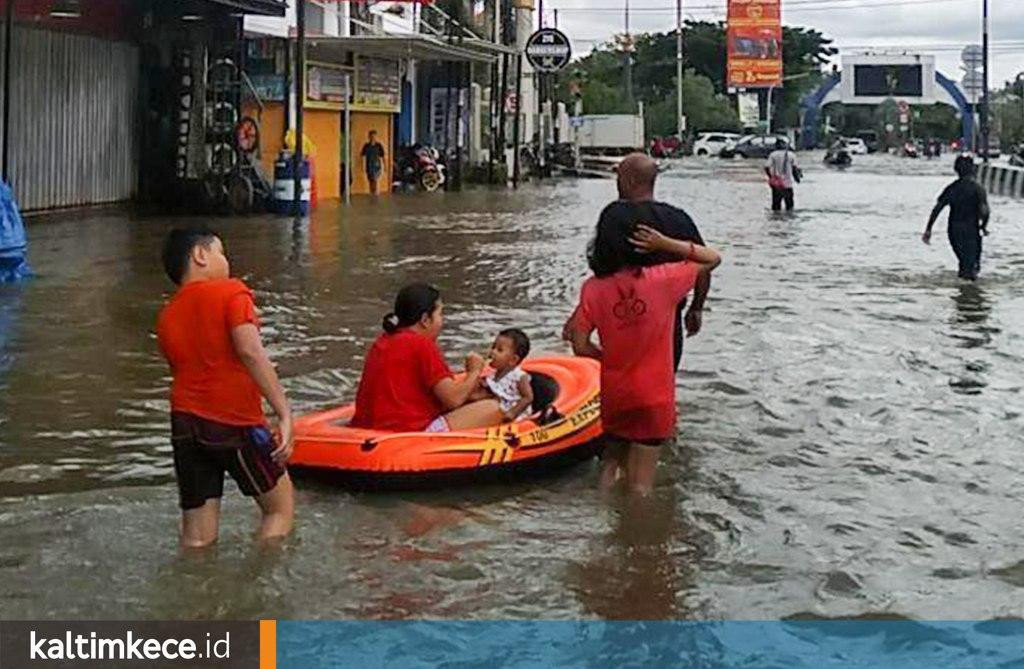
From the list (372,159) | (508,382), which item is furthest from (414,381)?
(372,159)

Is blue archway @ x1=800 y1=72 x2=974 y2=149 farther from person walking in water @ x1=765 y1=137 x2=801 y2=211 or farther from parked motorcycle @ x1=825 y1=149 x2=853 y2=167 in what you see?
person walking in water @ x1=765 y1=137 x2=801 y2=211

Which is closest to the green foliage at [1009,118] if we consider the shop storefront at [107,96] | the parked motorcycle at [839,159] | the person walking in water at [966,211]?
the parked motorcycle at [839,159]

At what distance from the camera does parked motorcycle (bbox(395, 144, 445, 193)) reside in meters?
37.2

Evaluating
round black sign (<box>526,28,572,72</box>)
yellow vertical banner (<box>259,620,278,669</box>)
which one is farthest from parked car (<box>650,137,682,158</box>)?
yellow vertical banner (<box>259,620,278,669</box>)

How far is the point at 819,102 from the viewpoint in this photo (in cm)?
11094

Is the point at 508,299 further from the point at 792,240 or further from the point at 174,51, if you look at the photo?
the point at 174,51

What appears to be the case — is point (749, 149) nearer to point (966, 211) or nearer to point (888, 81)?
point (888, 81)

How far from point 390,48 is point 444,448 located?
25118mm

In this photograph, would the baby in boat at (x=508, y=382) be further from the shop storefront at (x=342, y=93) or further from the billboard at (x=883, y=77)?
the billboard at (x=883, y=77)

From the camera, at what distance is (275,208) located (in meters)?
25.8

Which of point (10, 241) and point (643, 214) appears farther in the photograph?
point (10, 241)

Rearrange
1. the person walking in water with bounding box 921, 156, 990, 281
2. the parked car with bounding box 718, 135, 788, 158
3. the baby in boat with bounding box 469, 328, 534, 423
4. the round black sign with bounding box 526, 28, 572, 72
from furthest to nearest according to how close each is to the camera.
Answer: the parked car with bounding box 718, 135, 788, 158 < the round black sign with bounding box 526, 28, 572, 72 < the person walking in water with bounding box 921, 156, 990, 281 < the baby in boat with bounding box 469, 328, 534, 423

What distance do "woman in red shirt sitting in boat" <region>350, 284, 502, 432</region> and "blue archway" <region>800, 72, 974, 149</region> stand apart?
102 metres

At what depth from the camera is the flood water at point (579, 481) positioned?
5883 mm
